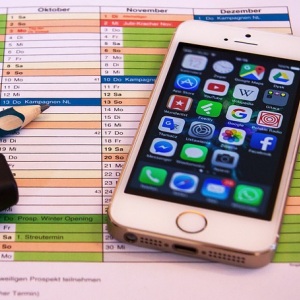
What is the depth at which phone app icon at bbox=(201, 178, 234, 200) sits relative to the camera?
0.51 m

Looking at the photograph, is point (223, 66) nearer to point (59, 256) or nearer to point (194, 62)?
point (194, 62)

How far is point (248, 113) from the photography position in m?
0.56

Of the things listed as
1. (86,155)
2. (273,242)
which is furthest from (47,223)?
(273,242)

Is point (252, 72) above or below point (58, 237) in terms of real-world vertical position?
above

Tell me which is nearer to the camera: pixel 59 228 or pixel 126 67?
pixel 59 228

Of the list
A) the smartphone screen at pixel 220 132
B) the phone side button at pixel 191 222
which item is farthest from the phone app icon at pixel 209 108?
the phone side button at pixel 191 222

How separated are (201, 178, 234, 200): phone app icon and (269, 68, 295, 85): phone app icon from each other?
0.40 ft

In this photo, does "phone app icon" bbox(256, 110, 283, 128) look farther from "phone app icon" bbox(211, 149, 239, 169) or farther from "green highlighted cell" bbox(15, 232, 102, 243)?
"green highlighted cell" bbox(15, 232, 102, 243)

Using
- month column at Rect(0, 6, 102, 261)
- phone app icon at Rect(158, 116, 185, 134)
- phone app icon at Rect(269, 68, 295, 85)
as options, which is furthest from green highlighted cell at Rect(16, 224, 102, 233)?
phone app icon at Rect(269, 68, 295, 85)

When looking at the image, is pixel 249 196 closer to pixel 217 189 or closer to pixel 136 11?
pixel 217 189

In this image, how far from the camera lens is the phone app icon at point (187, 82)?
58cm

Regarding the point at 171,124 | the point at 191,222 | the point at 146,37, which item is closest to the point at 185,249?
the point at 191,222

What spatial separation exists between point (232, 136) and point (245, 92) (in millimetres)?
53

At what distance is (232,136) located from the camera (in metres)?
0.55
